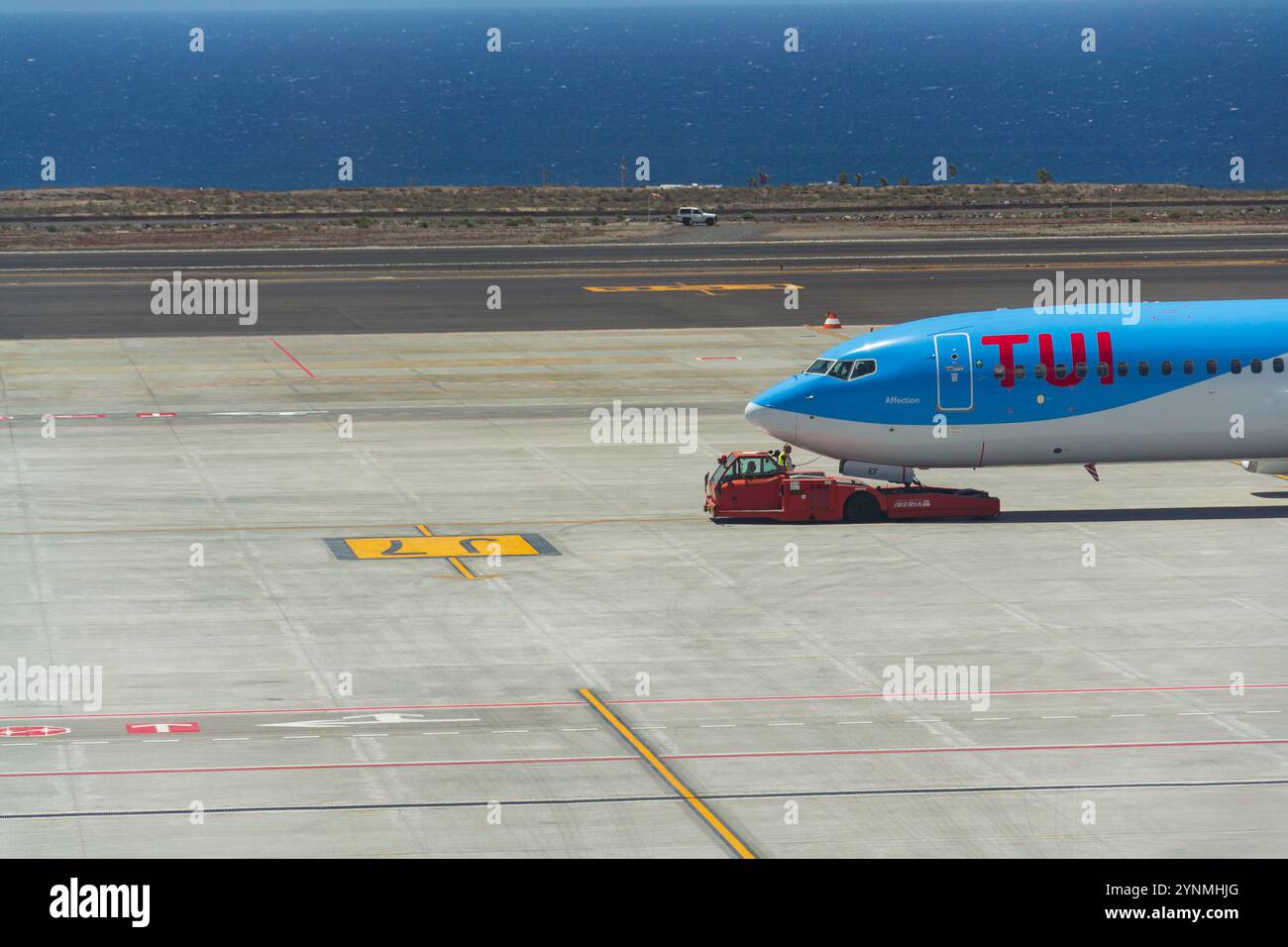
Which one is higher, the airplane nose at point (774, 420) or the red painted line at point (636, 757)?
the airplane nose at point (774, 420)

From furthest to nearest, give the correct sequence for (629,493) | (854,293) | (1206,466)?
(854,293), (1206,466), (629,493)

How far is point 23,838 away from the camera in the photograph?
22406 mm

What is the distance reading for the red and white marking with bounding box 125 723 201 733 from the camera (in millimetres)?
27000

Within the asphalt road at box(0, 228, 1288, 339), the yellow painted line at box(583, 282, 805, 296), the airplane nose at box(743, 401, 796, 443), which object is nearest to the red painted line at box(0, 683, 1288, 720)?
the airplane nose at box(743, 401, 796, 443)

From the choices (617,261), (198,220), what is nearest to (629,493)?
(617,261)

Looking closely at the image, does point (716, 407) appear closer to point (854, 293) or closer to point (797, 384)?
point (797, 384)

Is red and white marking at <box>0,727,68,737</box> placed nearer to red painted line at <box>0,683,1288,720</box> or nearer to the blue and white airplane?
red painted line at <box>0,683,1288,720</box>

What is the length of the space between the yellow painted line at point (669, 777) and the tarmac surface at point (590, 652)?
4.4 inches

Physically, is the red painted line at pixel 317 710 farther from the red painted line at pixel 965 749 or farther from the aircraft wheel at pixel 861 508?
the aircraft wheel at pixel 861 508

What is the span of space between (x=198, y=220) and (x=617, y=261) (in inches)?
1408

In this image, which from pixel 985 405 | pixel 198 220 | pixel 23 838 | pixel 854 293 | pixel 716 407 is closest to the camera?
pixel 23 838

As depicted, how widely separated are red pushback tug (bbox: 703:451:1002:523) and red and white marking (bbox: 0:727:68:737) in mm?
18690

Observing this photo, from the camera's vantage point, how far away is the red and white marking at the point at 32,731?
88.0ft

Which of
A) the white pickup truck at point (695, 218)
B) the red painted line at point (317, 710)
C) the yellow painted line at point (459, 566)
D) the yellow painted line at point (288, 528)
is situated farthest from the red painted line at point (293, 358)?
the white pickup truck at point (695, 218)
